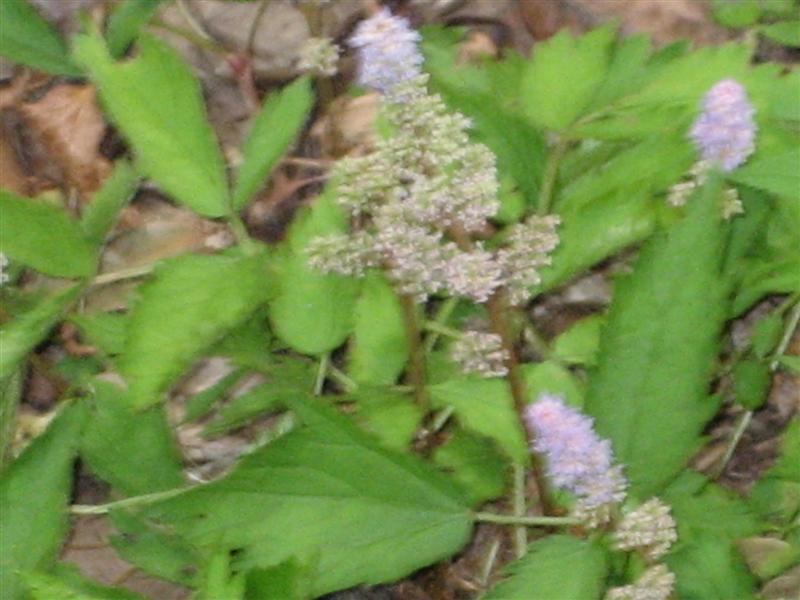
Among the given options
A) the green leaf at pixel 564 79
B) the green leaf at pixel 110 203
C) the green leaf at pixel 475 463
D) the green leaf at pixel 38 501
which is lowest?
the green leaf at pixel 38 501

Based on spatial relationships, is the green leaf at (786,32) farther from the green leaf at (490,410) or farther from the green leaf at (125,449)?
the green leaf at (125,449)

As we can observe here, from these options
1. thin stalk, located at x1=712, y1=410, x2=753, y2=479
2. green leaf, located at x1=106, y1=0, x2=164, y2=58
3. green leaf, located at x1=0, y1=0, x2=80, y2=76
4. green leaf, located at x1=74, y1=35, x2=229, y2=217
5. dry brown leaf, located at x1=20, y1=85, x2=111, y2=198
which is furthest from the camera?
dry brown leaf, located at x1=20, y1=85, x2=111, y2=198

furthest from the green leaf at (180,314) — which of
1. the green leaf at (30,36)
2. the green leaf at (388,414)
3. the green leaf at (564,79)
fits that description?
the green leaf at (30,36)

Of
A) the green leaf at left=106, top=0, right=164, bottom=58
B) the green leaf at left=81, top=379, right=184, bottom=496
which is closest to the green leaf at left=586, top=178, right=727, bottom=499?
the green leaf at left=81, top=379, right=184, bottom=496

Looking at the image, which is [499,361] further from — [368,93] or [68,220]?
[368,93]

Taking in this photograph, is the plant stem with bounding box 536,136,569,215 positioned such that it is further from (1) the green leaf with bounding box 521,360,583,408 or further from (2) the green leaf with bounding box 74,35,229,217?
(2) the green leaf with bounding box 74,35,229,217

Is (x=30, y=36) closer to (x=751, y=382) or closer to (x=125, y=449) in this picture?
(x=125, y=449)

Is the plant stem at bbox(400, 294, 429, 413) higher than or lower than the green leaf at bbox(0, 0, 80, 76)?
lower
